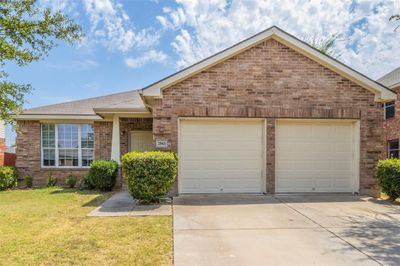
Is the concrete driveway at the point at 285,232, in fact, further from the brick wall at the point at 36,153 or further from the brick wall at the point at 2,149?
the brick wall at the point at 2,149

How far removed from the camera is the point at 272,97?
32.7 feet

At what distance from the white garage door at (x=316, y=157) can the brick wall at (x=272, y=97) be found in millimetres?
321

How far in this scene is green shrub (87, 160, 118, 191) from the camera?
11.7 meters

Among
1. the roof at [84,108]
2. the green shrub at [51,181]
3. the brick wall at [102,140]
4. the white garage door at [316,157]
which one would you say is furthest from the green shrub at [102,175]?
the white garage door at [316,157]

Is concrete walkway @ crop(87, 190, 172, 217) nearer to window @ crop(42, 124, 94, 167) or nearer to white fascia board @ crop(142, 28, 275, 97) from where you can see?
white fascia board @ crop(142, 28, 275, 97)

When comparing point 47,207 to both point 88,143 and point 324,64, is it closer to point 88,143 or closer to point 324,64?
point 88,143

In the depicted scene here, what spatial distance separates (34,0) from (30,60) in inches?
50.1

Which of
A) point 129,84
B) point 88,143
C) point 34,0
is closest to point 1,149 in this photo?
point 88,143

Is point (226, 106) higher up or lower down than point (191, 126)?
higher up

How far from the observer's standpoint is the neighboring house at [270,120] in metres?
9.77

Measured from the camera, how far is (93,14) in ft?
35.4

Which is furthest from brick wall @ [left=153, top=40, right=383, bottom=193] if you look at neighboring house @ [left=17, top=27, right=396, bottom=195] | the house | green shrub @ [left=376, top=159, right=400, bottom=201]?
the house

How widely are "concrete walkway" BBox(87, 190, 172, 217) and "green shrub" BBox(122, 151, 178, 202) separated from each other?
34cm

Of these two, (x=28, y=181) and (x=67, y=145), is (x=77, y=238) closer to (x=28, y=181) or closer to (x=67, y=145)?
(x=67, y=145)
